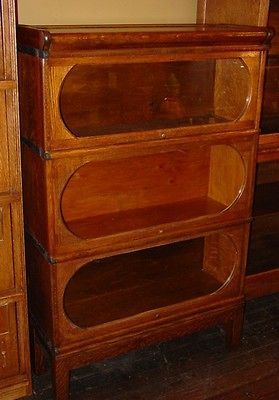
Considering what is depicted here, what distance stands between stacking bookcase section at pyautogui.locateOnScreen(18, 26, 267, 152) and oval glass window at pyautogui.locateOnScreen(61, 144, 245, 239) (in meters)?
0.19

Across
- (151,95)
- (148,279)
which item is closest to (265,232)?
(148,279)

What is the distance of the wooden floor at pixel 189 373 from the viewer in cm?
215

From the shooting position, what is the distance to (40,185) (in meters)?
1.82

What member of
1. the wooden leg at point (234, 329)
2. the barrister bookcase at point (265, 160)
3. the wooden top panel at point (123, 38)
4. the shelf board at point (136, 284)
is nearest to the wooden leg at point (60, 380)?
the shelf board at point (136, 284)

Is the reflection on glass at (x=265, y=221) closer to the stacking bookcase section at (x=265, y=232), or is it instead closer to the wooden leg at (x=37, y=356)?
the stacking bookcase section at (x=265, y=232)

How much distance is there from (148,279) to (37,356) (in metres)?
0.58

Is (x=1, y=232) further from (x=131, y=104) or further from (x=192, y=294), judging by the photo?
(x=192, y=294)

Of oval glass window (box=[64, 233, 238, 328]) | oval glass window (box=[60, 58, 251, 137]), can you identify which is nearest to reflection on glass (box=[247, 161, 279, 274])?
oval glass window (box=[64, 233, 238, 328])

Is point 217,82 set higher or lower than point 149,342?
higher

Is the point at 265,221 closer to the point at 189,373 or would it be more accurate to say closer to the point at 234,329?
the point at 234,329

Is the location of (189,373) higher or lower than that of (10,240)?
lower

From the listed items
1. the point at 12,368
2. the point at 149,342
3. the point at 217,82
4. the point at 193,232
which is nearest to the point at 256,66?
the point at 217,82

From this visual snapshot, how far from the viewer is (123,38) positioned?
1.71m

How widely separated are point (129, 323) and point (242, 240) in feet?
1.93
